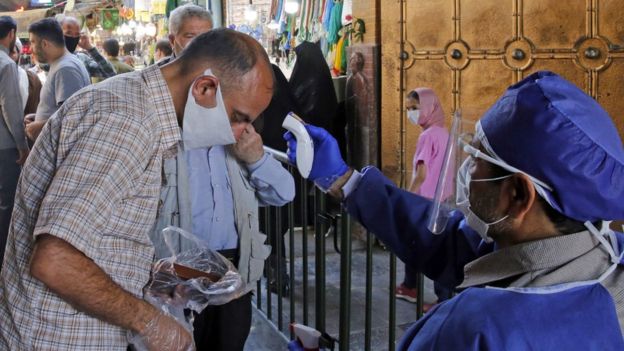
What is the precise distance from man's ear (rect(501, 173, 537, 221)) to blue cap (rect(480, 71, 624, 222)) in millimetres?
30

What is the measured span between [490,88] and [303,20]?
4001mm

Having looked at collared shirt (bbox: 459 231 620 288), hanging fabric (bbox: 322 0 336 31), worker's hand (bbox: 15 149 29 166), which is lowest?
worker's hand (bbox: 15 149 29 166)

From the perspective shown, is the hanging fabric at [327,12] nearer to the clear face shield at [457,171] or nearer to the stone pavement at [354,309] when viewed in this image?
the stone pavement at [354,309]

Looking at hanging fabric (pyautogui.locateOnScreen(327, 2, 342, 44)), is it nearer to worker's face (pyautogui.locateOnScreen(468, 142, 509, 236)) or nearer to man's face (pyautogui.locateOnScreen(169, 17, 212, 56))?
man's face (pyautogui.locateOnScreen(169, 17, 212, 56))

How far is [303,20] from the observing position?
976 centimetres

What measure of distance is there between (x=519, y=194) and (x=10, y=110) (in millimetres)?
5233

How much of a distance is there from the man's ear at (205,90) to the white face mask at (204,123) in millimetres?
10

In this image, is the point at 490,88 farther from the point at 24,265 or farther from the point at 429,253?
the point at 24,265

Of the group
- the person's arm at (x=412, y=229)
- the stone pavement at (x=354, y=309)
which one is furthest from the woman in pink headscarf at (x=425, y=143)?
the person's arm at (x=412, y=229)

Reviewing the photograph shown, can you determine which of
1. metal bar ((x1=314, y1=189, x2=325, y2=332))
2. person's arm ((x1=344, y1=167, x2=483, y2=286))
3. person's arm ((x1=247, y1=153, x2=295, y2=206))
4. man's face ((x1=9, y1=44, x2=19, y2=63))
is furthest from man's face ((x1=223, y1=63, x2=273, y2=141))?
man's face ((x1=9, y1=44, x2=19, y2=63))

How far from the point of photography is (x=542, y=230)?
68.4 inches

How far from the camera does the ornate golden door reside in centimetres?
556

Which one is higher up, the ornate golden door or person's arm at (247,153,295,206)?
the ornate golden door

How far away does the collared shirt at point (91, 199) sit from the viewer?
1.96 metres
